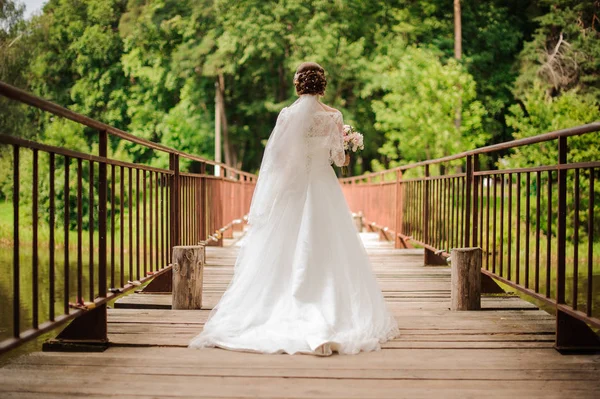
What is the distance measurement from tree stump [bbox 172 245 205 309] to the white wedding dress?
50 centimetres

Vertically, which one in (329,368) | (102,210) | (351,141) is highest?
(351,141)

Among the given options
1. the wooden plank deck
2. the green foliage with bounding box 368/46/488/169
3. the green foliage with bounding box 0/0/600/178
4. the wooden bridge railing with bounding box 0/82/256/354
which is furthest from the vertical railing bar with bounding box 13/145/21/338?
the green foliage with bounding box 0/0/600/178

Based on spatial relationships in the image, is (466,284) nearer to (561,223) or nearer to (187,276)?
(561,223)

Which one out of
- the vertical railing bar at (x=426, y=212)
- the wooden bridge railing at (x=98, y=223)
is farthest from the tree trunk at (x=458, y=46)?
the vertical railing bar at (x=426, y=212)

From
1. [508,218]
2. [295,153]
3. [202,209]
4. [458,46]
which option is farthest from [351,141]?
[458,46]

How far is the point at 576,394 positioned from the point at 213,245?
7.61 m

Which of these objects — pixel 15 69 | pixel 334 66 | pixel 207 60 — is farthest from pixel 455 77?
pixel 15 69

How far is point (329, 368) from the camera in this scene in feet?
10.5

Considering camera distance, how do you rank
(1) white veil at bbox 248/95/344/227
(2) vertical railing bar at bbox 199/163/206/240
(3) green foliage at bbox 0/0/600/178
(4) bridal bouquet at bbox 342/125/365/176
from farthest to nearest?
(3) green foliage at bbox 0/0/600/178
(2) vertical railing bar at bbox 199/163/206/240
(4) bridal bouquet at bbox 342/125/365/176
(1) white veil at bbox 248/95/344/227

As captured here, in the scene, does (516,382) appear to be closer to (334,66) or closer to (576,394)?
(576,394)

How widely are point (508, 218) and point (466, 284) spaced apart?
0.56m

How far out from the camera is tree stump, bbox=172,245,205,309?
4.61 metres

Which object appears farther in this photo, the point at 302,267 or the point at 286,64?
the point at 286,64

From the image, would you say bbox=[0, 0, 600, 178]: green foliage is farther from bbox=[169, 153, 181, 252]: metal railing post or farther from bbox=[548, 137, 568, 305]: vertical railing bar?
bbox=[548, 137, 568, 305]: vertical railing bar
